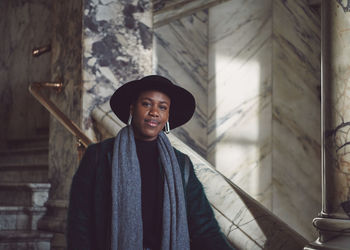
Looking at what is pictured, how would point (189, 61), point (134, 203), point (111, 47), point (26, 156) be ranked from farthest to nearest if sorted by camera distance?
point (26, 156)
point (189, 61)
point (111, 47)
point (134, 203)

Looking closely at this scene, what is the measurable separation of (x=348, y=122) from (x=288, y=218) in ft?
8.57

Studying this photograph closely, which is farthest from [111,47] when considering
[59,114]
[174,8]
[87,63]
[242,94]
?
[242,94]

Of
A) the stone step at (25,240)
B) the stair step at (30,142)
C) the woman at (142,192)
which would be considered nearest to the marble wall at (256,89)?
the stone step at (25,240)

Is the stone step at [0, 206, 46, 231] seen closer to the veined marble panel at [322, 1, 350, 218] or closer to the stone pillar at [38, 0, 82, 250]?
the stone pillar at [38, 0, 82, 250]

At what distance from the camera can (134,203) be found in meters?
2.21

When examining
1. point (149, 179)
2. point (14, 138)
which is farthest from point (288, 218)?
point (14, 138)

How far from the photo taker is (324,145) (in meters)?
2.46

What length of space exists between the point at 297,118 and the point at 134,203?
3.01m

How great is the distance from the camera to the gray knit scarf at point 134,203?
7.18 ft

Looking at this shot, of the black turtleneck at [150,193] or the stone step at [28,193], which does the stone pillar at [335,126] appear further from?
the stone step at [28,193]

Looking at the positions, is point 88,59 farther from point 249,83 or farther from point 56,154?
point 249,83

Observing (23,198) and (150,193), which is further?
(23,198)

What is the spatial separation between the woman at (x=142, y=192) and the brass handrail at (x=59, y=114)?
1.20m

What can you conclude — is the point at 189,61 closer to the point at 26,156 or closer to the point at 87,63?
the point at 87,63
